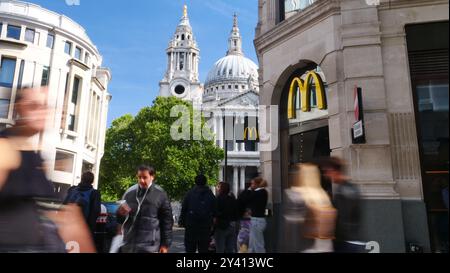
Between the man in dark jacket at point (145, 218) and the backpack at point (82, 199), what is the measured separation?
52.8 inches

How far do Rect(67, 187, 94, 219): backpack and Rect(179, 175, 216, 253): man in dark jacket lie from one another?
1.68 metres

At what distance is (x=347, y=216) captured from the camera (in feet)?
→ 12.6

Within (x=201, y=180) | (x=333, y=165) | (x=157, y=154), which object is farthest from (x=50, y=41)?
(x=157, y=154)

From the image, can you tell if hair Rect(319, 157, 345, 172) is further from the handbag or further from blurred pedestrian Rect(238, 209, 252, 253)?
the handbag

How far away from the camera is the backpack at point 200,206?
5.59 meters

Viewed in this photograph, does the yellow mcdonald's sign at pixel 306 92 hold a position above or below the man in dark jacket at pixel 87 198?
above

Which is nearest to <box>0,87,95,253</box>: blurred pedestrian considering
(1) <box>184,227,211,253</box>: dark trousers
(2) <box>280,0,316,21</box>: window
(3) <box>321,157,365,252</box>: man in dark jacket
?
(1) <box>184,227,211,253</box>: dark trousers

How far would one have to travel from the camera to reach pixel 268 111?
9977 mm

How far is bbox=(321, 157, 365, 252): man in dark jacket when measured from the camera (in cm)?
367

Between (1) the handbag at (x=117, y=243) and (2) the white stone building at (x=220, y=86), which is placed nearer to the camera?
(1) the handbag at (x=117, y=243)

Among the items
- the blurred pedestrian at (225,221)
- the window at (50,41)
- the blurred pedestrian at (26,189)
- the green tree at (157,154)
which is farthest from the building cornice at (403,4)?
the green tree at (157,154)

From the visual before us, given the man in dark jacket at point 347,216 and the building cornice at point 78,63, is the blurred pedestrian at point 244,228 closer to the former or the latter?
the man in dark jacket at point 347,216

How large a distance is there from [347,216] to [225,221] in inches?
119
